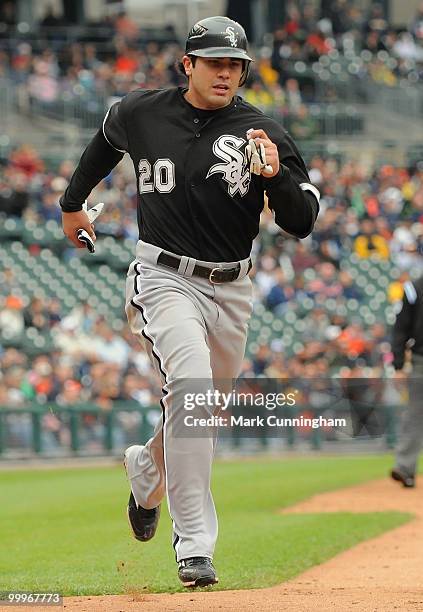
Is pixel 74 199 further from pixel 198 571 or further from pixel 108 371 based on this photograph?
pixel 108 371

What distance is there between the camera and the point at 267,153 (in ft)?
17.3

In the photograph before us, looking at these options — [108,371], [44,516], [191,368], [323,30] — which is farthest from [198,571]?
[323,30]

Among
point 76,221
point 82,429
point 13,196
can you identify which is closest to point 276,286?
point 13,196

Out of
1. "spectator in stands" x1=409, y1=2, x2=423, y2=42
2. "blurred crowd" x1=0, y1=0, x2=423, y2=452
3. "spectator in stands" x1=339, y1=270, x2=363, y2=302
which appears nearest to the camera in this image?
"blurred crowd" x1=0, y1=0, x2=423, y2=452

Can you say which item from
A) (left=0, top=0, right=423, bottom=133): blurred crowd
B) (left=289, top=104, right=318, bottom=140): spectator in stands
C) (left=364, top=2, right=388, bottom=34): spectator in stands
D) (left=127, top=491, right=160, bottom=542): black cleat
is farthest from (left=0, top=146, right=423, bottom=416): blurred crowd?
(left=127, top=491, right=160, bottom=542): black cleat

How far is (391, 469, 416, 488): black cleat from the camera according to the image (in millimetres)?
11977

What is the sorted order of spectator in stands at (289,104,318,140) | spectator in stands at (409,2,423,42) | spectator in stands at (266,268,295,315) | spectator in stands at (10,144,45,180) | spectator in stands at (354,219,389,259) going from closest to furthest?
spectator in stands at (266,268,295,315) < spectator in stands at (10,144,45,180) < spectator in stands at (354,219,389,259) < spectator in stands at (289,104,318,140) < spectator in stands at (409,2,423,42)

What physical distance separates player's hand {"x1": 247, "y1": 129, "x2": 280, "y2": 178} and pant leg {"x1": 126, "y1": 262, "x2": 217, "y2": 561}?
26.4 inches

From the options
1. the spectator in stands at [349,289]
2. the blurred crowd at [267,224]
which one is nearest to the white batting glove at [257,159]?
the blurred crowd at [267,224]

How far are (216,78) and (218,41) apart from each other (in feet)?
0.51

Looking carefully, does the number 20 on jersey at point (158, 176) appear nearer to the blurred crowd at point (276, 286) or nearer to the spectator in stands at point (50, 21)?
the blurred crowd at point (276, 286)

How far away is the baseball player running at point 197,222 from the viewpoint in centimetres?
537

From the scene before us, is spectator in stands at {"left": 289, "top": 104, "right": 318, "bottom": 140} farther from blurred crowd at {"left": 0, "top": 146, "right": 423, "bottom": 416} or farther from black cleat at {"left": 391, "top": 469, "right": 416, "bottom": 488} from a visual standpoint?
black cleat at {"left": 391, "top": 469, "right": 416, "bottom": 488}

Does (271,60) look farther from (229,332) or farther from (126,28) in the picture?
(229,332)
